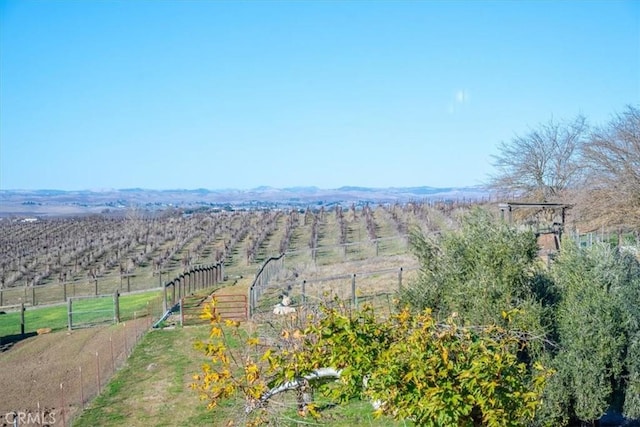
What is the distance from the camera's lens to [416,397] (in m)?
5.27

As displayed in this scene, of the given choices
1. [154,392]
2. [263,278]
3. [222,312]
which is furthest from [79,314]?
[154,392]

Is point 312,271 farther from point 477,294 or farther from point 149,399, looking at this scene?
point 477,294

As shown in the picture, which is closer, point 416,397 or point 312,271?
point 416,397

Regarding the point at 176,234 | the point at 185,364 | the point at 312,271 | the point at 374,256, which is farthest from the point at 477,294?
the point at 176,234

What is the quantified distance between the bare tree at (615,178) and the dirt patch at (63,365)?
A: 20.2 metres

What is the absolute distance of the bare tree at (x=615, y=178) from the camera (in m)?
26.4

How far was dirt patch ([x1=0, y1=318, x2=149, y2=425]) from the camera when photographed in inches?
589

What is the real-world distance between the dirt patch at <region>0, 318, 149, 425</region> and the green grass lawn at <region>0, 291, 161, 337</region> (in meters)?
2.22

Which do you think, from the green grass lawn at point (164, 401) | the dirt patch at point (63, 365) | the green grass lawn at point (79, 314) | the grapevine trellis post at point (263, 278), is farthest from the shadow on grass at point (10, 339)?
the grapevine trellis post at point (263, 278)

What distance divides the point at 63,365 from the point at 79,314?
8.21 meters

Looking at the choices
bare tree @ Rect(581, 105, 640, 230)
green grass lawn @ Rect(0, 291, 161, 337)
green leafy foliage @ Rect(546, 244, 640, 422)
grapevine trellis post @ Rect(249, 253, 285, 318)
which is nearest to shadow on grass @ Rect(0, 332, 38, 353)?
green grass lawn @ Rect(0, 291, 161, 337)

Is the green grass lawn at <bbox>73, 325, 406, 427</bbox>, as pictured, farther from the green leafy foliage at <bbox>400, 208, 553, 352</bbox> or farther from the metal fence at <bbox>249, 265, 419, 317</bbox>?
the metal fence at <bbox>249, 265, 419, 317</bbox>

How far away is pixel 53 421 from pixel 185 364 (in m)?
4.10

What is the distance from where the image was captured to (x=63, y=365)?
1816 cm
